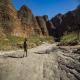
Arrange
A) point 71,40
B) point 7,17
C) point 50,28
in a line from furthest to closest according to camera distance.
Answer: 1. point 50,28
2. point 7,17
3. point 71,40

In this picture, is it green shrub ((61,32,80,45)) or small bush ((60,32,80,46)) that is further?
green shrub ((61,32,80,45))

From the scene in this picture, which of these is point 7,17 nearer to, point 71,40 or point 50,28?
point 71,40

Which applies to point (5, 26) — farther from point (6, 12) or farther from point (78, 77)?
point (78, 77)

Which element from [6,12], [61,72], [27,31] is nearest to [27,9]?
[27,31]

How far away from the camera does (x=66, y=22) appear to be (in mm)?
162250

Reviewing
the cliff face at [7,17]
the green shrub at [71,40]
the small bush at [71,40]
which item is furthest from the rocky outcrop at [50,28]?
the small bush at [71,40]

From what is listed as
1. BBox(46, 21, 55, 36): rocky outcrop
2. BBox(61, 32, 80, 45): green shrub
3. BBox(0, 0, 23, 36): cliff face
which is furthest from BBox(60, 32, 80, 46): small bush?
BBox(46, 21, 55, 36): rocky outcrop

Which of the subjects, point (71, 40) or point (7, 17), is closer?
point (71, 40)

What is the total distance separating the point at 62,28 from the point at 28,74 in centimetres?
15740

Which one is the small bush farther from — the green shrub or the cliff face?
the cliff face

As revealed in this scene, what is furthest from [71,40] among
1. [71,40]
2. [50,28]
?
[50,28]

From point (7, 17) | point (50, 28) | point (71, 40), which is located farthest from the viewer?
point (50, 28)

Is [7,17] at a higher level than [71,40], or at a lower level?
higher

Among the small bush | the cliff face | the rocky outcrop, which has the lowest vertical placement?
the small bush
